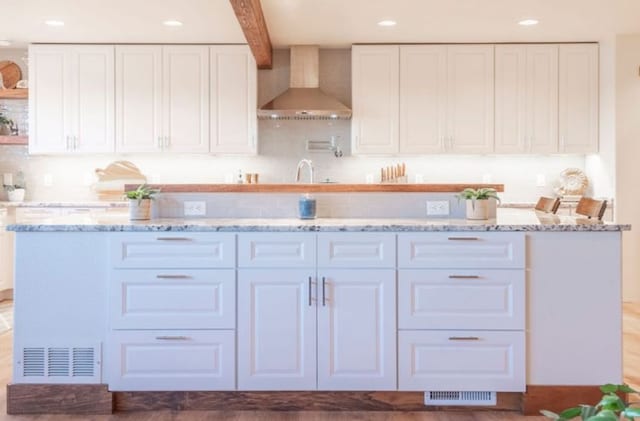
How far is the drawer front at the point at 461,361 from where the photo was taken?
2.57 m

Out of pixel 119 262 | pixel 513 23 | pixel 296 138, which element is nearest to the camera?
pixel 119 262

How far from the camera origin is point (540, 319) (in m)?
2.57

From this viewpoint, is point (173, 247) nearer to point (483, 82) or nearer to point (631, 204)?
point (483, 82)

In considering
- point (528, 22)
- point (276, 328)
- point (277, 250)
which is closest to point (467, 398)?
point (276, 328)

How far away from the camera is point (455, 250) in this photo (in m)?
2.57

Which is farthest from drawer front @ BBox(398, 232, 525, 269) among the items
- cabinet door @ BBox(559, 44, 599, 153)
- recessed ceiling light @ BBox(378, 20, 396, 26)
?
cabinet door @ BBox(559, 44, 599, 153)

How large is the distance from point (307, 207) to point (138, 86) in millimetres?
3184

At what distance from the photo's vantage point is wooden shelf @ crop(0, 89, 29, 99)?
548 cm

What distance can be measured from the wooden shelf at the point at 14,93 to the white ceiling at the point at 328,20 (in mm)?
466

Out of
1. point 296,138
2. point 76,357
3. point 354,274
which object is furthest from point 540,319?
point 296,138

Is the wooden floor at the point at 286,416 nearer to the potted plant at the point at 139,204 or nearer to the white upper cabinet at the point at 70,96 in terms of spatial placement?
the potted plant at the point at 139,204

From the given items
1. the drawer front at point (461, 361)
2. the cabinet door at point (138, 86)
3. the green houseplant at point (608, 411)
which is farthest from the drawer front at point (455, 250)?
the cabinet door at point (138, 86)

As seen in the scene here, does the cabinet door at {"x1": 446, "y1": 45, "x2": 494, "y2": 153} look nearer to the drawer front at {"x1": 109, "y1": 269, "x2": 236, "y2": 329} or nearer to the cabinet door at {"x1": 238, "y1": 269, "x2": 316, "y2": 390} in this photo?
the cabinet door at {"x1": 238, "y1": 269, "x2": 316, "y2": 390}

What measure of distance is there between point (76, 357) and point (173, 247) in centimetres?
68
